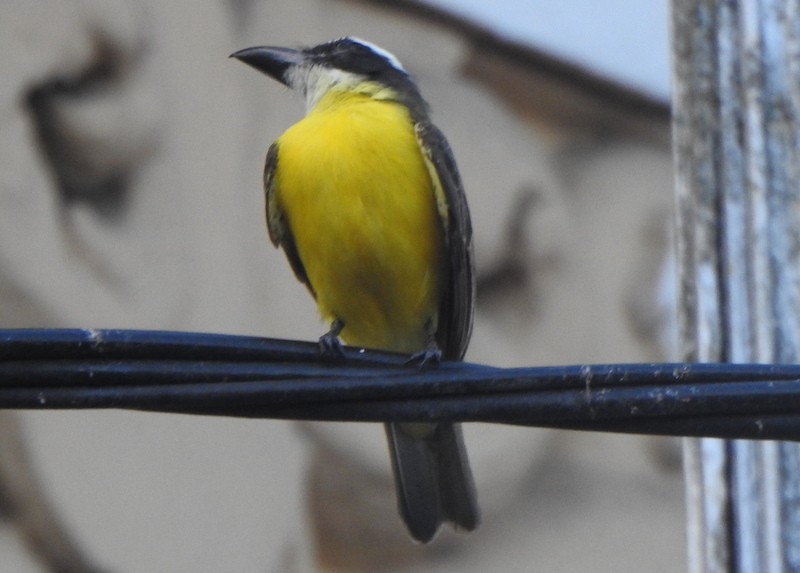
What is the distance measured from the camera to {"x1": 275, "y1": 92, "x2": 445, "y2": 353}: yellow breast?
3.98m

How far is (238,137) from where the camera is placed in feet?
22.6

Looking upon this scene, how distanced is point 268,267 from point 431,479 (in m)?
2.88

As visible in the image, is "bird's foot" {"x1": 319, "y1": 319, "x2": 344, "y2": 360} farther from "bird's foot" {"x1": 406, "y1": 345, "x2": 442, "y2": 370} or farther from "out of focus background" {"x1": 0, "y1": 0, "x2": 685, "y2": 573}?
"out of focus background" {"x1": 0, "y1": 0, "x2": 685, "y2": 573}

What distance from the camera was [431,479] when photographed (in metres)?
4.17

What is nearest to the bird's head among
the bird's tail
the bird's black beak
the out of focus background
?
the bird's black beak

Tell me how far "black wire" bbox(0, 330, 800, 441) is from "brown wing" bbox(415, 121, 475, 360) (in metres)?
1.57

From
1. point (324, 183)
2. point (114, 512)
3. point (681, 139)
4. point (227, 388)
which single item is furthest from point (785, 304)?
point (114, 512)

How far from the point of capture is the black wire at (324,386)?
235 centimetres

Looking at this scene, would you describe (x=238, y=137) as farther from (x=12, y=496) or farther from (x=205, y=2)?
(x=12, y=496)

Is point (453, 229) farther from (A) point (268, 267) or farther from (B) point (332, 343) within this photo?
(A) point (268, 267)

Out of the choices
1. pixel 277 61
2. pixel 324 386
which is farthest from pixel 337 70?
pixel 324 386

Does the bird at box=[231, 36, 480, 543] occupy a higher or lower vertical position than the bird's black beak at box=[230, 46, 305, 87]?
lower

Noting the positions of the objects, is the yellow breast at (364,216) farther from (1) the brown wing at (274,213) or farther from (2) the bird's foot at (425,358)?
(2) the bird's foot at (425,358)

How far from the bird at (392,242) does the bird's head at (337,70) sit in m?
0.11
